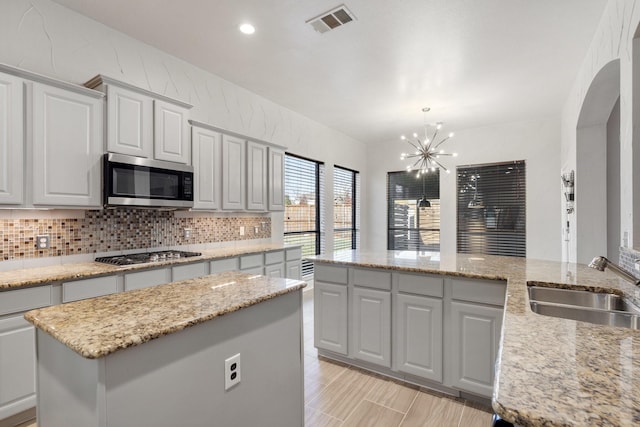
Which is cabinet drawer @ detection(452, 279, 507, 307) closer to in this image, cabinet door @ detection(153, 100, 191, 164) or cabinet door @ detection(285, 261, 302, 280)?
cabinet door @ detection(285, 261, 302, 280)

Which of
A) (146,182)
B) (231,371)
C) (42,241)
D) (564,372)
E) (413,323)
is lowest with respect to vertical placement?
(413,323)

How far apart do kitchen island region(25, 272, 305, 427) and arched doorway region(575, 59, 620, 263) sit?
11.6 ft

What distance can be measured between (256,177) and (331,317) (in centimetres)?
204

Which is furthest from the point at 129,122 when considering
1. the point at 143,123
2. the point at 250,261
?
the point at 250,261

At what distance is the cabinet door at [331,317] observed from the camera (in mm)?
2699

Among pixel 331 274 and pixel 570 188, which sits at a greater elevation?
pixel 570 188

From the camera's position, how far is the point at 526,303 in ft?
4.68

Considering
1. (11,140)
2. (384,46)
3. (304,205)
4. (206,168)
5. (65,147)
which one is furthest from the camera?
(304,205)

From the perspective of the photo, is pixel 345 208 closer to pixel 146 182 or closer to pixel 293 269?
pixel 293 269

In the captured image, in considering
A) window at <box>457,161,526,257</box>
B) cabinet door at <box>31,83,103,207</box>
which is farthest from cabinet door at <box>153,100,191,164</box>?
window at <box>457,161,526,257</box>

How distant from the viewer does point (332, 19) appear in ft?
8.71

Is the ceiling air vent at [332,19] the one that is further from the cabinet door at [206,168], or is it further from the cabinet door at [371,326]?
the cabinet door at [371,326]

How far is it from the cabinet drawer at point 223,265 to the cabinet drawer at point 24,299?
1315mm

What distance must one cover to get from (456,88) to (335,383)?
366cm
